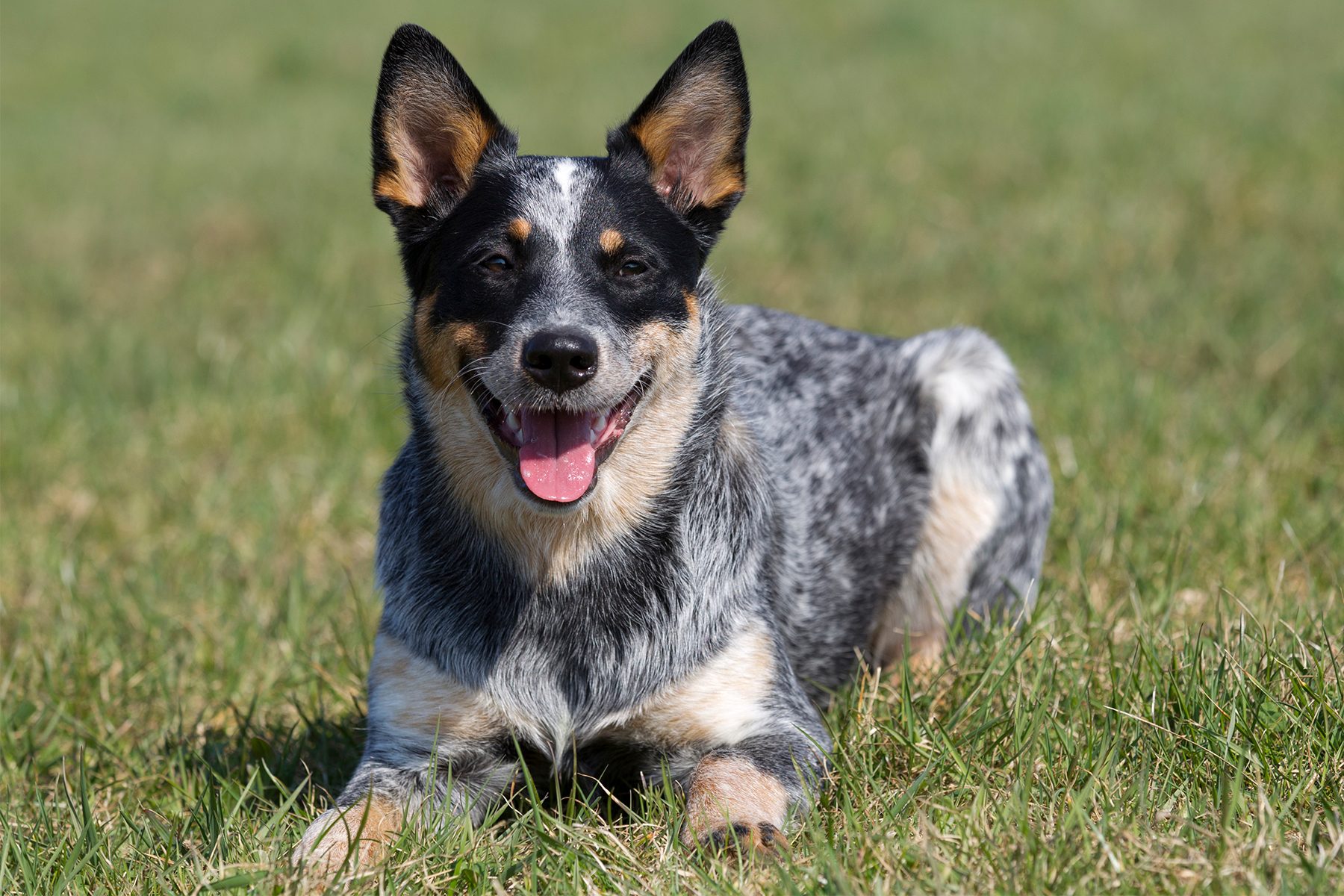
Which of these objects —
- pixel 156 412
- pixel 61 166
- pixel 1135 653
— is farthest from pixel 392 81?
pixel 61 166

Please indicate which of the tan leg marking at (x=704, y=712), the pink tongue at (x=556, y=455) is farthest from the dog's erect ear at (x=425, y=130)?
the tan leg marking at (x=704, y=712)

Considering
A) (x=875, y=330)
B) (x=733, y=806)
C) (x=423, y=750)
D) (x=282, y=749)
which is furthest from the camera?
(x=875, y=330)

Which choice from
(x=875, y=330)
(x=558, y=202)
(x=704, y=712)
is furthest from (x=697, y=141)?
(x=875, y=330)

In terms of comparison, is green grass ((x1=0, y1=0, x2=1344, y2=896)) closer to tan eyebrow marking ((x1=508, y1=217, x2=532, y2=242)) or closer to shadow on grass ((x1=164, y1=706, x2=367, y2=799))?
shadow on grass ((x1=164, y1=706, x2=367, y2=799))

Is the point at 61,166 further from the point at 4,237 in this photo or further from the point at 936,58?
the point at 936,58

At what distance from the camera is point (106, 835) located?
3.20 m

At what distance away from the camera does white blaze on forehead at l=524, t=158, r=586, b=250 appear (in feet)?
11.4

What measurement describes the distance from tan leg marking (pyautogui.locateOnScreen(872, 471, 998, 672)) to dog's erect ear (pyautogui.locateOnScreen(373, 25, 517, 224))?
1952mm

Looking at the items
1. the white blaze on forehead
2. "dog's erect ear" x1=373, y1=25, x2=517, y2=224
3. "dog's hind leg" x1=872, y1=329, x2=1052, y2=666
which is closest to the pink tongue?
the white blaze on forehead

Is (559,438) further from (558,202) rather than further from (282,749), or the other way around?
(282,749)

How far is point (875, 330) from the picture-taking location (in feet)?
25.8

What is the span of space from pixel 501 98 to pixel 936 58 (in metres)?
4.54

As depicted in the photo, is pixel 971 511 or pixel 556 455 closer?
pixel 556 455

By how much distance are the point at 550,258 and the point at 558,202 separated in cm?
17
